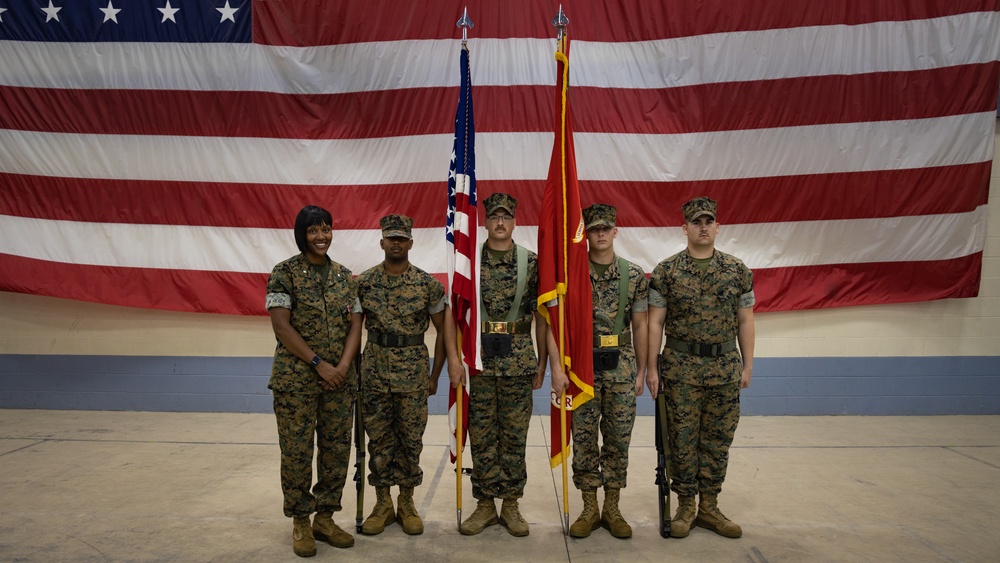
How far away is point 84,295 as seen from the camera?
512cm

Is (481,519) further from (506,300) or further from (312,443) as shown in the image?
(506,300)

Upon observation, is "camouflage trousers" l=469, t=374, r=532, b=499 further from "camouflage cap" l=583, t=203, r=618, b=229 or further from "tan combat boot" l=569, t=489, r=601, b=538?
"camouflage cap" l=583, t=203, r=618, b=229

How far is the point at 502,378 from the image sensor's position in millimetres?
3051

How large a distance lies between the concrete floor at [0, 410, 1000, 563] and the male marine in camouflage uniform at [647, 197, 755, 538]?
0.26 metres

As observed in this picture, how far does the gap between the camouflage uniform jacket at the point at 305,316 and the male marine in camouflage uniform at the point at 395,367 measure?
19cm

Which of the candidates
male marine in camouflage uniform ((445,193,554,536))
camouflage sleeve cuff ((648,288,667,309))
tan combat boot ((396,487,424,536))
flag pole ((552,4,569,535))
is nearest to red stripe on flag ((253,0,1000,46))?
flag pole ((552,4,569,535))

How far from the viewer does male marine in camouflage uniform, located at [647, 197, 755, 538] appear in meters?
3.06

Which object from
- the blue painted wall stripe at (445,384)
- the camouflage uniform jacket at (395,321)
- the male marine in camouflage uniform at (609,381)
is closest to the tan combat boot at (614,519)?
the male marine in camouflage uniform at (609,381)

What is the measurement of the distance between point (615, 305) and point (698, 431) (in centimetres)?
71

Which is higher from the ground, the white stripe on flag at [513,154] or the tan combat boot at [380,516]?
the white stripe on flag at [513,154]

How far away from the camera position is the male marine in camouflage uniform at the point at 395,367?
3023mm

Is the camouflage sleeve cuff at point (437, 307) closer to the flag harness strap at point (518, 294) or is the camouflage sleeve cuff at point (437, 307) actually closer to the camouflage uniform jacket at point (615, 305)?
the flag harness strap at point (518, 294)

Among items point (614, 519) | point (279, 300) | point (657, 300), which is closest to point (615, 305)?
point (657, 300)

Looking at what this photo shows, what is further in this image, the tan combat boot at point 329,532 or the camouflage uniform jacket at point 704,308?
the camouflage uniform jacket at point 704,308
